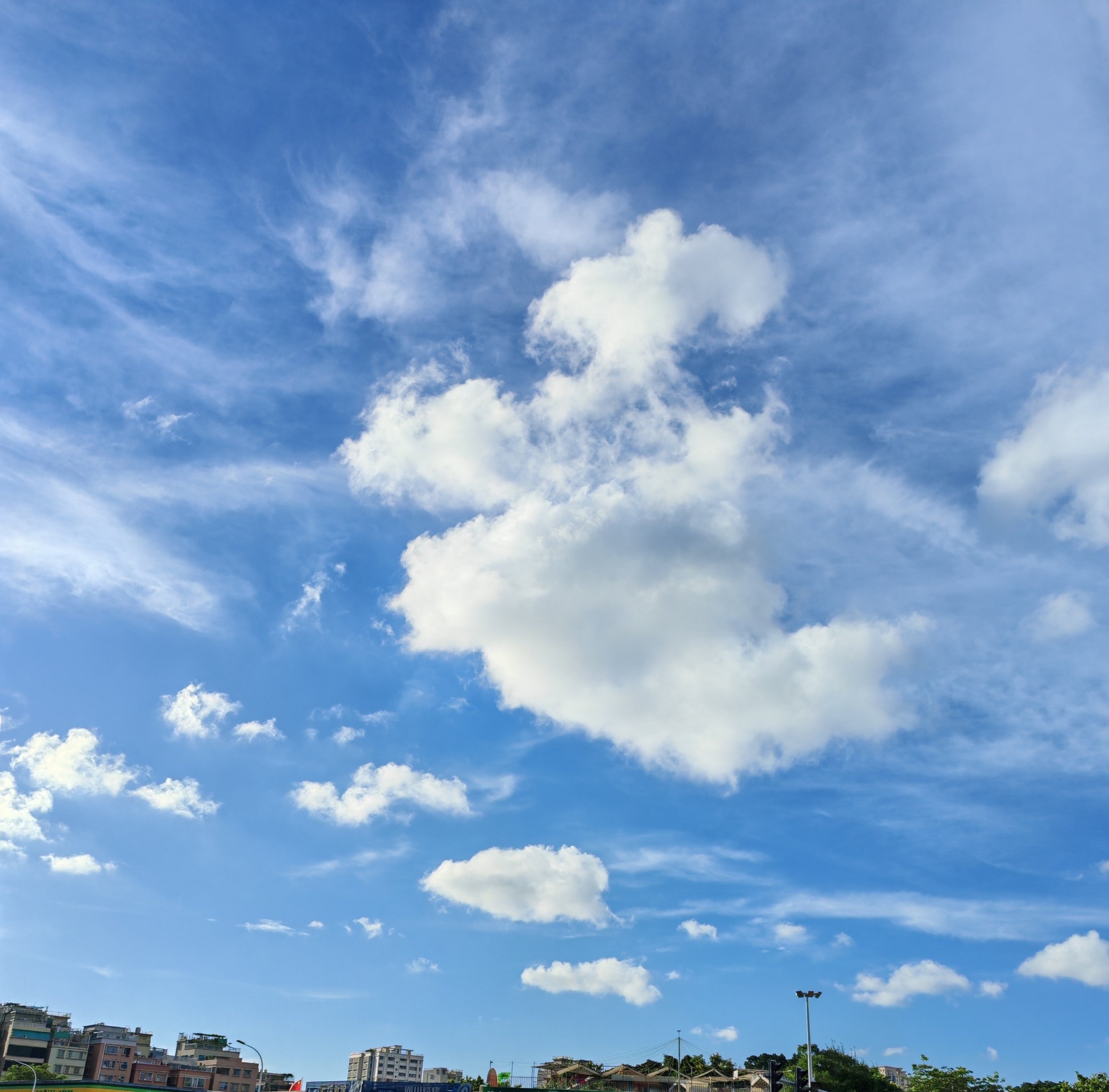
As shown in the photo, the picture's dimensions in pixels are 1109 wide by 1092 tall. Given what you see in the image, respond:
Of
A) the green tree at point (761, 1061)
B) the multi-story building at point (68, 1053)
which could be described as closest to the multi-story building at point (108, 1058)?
the multi-story building at point (68, 1053)

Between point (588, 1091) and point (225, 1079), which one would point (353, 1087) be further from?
point (225, 1079)

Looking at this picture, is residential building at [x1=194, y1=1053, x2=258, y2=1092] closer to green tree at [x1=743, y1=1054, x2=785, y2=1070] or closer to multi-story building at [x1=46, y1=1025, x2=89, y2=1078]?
multi-story building at [x1=46, y1=1025, x2=89, y2=1078]

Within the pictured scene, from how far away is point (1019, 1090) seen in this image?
135 meters

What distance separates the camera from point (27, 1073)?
130625 millimetres

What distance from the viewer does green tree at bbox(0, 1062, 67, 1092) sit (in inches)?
4806

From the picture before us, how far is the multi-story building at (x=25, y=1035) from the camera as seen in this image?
142m

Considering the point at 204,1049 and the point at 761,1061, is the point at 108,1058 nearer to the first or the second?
the point at 204,1049

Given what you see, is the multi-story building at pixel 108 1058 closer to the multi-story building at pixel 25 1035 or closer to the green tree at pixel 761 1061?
the multi-story building at pixel 25 1035

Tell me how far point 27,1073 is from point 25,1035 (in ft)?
54.7

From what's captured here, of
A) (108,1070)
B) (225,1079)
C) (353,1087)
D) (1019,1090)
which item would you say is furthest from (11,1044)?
(1019,1090)

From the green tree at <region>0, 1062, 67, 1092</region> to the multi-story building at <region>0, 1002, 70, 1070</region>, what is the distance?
1454 mm

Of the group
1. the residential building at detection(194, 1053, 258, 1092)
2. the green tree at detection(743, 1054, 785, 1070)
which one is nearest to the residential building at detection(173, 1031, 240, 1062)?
the residential building at detection(194, 1053, 258, 1092)

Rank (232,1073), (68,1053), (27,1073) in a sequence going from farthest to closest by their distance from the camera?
(232,1073)
(68,1053)
(27,1073)

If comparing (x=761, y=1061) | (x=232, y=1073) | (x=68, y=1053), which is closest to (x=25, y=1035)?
(x=68, y=1053)
